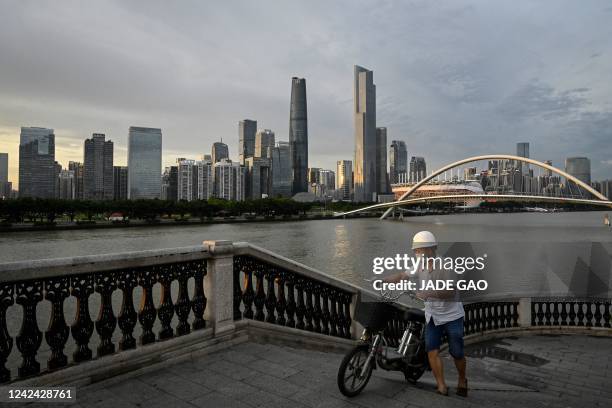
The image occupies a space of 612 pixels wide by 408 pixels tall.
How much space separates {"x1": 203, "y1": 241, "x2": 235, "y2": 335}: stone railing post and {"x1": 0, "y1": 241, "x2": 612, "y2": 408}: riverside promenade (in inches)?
0.6

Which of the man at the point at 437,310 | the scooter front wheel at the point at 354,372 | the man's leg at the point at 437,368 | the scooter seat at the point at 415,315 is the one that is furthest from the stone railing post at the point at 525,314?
the scooter front wheel at the point at 354,372

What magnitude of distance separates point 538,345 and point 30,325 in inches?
378

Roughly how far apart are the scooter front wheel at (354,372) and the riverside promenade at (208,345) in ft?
0.34

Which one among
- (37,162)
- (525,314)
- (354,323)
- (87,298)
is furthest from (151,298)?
(37,162)

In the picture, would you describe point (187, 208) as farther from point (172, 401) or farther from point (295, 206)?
point (172, 401)

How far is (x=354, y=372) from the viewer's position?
4.28m

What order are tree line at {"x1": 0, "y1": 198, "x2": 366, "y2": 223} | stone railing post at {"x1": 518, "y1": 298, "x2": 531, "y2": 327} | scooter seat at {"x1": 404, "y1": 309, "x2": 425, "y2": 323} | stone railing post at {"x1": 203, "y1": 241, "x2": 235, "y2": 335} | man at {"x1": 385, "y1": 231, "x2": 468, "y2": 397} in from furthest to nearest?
tree line at {"x1": 0, "y1": 198, "x2": 366, "y2": 223} → stone railing post at {"x1": 518, "y1": 298, "x2": 531, "y2": 327} → stone railing post at {"x1": 203, "y1": 241, "x2": 235, "y2": 335} → scooter seat at {"x1": 404, "y1": 309, "x2": 425, "y2": 323} → man at {"x1": 385, "y1": 231, "x2": 468, "y2": 397}

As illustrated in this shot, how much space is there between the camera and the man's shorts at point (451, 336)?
15.5 ft

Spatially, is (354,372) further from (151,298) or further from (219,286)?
(151,298)

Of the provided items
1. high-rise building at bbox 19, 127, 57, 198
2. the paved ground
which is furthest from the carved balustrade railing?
high-rise building at bbox 19, 127, 57, 198

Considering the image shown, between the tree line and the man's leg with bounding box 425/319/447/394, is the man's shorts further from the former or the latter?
the tree line

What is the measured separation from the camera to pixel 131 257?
4703 mm

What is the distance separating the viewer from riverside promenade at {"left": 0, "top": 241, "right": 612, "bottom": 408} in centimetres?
402

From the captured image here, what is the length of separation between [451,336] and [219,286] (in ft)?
9.74
